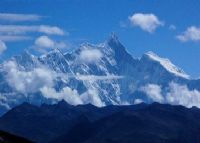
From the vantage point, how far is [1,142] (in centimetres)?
8194

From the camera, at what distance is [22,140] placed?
8794 cm

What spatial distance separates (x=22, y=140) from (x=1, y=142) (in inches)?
250

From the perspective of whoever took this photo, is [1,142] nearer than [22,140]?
Yes
